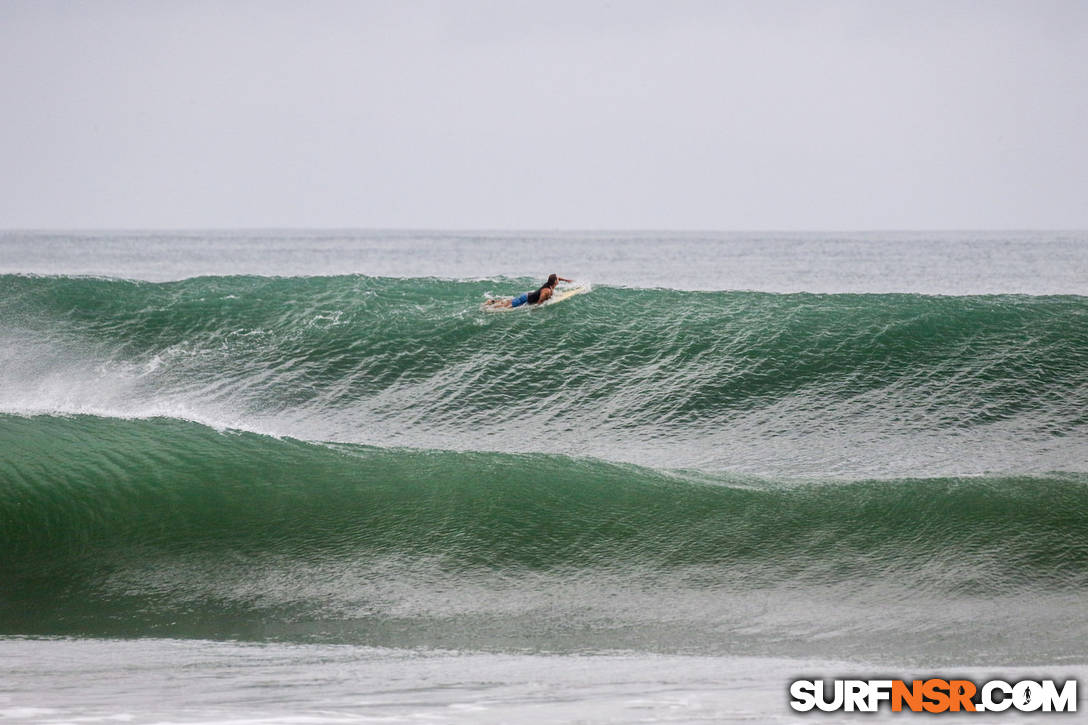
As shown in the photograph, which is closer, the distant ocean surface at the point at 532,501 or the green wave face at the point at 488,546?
the distant ocean surface at the point at 532,501

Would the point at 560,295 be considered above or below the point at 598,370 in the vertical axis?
above

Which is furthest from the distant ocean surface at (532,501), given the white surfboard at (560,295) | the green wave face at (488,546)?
the white surfboard at (560,295)

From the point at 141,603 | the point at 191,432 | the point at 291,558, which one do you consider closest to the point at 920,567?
the point at 291,558

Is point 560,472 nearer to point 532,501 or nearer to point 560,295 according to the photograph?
point 532,501

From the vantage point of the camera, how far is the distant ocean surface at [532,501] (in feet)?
19.8

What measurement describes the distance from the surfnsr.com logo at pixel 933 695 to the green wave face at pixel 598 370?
4.65 metres

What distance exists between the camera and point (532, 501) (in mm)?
9234

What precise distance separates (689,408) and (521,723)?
8300 millimetres

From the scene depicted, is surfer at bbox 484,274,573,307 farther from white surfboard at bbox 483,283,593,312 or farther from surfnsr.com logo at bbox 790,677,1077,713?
surfnsr.com logo at bbox 790,677,1077,713

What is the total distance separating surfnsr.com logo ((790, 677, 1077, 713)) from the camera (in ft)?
16.1

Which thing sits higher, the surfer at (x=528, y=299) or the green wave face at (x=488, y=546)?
the surfer at (x=528, y=299)

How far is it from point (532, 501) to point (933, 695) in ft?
14.8

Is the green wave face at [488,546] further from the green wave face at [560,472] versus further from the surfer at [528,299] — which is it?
the surfer at [528,299]

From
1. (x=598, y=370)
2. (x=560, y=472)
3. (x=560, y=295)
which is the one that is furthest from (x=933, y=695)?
(x=560, y=295)
